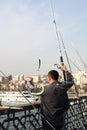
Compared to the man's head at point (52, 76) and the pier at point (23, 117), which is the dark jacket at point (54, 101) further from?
the pier at point (23, 117)

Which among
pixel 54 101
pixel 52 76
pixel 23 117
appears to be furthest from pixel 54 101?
pixel 23 117

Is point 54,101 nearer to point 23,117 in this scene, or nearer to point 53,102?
point 53,102

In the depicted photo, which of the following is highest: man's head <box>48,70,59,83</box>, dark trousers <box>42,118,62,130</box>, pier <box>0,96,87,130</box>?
man's head <box>48,70,59,83</box>

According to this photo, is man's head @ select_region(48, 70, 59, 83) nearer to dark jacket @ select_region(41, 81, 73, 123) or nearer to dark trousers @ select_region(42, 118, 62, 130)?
dark jacket @ select_region(41, 81, 73, 123)

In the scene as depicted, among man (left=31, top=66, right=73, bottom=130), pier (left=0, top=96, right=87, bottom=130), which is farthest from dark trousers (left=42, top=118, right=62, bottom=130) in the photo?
pier (left=0, top=96, right=87, bottom=130)

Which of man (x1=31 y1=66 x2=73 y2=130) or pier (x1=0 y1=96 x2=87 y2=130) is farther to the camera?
pier (x1=0 y1=96 x2=87 y2=130)

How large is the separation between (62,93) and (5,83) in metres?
1.01

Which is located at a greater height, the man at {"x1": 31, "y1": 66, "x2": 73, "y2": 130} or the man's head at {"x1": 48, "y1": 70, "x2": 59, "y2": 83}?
the man's head at {"x1": 48, "y1": 70, "x2": 59, "y2": 83}

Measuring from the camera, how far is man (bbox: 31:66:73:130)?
5.31m

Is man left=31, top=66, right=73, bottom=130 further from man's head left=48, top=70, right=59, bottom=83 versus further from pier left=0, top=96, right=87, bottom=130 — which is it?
pier left=0, top=96, right=87, bottom=130

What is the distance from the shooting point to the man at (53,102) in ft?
17.4

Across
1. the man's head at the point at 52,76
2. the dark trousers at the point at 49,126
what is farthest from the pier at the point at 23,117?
the man's head at the point at 52,76

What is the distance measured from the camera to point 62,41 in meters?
9.16

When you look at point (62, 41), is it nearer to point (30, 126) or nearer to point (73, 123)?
point (73, 123)
